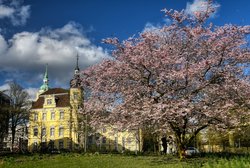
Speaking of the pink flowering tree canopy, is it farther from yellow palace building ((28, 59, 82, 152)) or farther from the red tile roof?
the red tile roof

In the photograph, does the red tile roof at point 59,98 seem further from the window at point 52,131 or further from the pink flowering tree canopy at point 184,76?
the pink flowering tree canopy at point 184,76

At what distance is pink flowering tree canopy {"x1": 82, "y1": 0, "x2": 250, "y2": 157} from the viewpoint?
19484 mm

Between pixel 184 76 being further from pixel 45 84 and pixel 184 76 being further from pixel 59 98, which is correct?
pixel 45 84

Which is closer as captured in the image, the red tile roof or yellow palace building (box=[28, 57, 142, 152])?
yellow palace building (box=[28, 57, 142, 152])

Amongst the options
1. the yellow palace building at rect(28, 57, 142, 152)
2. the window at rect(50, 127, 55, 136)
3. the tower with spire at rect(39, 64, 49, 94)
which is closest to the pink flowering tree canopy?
the yellow palace building at rect(28, 57, 142, 152)

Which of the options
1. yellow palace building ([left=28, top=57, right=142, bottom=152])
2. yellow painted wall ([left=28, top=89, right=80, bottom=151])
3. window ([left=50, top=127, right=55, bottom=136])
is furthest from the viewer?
window ([left=50, top=127, right=55, bottom=136])

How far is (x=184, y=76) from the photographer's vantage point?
19.1 m

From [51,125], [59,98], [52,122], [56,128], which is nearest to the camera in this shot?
[56,128]

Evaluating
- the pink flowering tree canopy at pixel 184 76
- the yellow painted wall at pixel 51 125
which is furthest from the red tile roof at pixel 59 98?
the pink flowering tree canopy at pixel 184 76

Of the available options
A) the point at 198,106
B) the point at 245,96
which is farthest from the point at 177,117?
the point at 245,96

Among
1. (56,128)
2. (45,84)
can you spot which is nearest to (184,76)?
(56,128)

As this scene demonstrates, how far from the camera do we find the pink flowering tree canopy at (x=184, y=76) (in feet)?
63.9

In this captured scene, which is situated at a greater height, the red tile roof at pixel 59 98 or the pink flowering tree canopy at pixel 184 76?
the red tile roof at pixel 59 98

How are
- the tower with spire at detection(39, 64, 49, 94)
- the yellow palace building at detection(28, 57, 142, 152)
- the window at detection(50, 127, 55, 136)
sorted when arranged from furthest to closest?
the tower with spire at detection(39, 64, 49, 94)
the window at detection(50, 127, 55, 136)
the yellow palace building at detection(28, 57, 142, 152)
